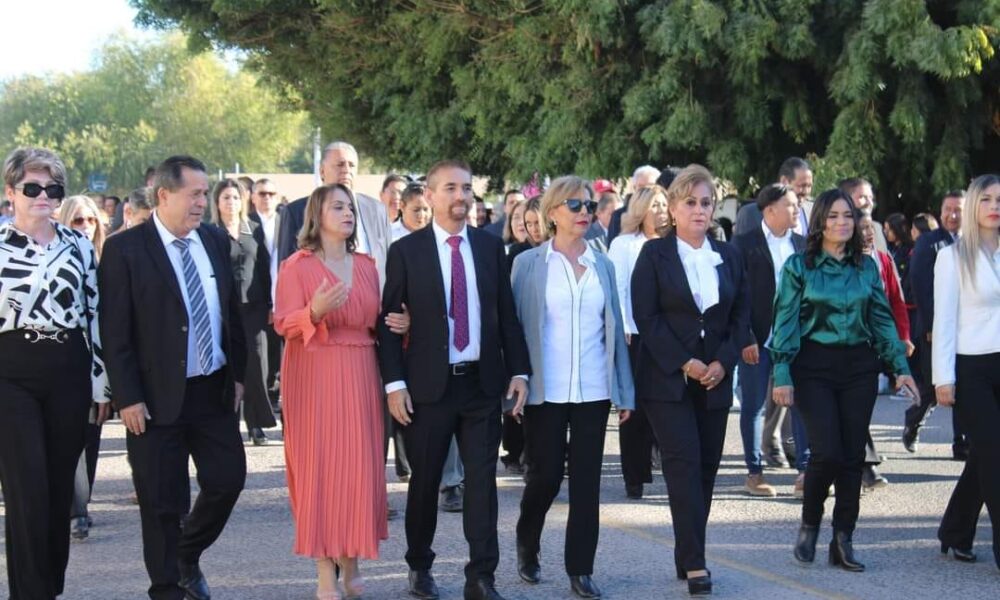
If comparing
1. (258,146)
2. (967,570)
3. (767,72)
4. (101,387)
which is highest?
(258,146)

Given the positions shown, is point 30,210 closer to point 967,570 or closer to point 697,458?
point 697,458

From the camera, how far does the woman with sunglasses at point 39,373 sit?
632 centimetres

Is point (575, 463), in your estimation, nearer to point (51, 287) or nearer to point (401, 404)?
point (401, 404)

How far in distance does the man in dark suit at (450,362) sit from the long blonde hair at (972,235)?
2.53 m

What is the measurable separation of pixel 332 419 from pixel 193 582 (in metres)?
1.08

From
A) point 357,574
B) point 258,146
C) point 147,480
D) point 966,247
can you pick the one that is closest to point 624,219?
point 966,247

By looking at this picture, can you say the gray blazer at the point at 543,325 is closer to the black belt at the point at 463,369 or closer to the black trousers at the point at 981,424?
the black belt at the point at 463,369

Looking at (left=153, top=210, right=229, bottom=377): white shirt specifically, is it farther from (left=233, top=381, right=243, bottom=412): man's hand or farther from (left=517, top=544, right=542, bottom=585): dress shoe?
(left=517, top=544, right=542, bottom=585): dress shoe

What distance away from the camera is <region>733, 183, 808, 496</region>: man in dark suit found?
9.97m

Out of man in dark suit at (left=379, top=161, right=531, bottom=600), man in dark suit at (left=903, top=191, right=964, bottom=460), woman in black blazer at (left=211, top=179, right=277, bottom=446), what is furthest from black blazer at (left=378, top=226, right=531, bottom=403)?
woman in black blazer at (left=211, top=179, right=277, bottom=446)

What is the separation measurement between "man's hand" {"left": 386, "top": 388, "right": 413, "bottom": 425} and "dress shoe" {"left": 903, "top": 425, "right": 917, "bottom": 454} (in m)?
5.82

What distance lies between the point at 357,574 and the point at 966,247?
3.73m

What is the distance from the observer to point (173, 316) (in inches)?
268

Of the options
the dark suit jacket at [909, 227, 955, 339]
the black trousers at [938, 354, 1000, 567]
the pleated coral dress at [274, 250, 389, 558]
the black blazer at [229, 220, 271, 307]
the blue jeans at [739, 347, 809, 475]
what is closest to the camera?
the pleated coral dress at [274, 250, 389, 558]
